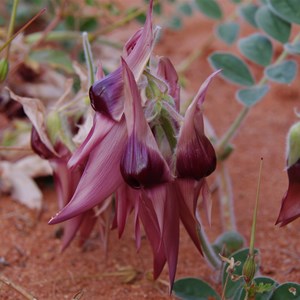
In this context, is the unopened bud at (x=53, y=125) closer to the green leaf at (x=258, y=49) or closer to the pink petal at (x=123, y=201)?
the pink petal at (x=123, y=201)

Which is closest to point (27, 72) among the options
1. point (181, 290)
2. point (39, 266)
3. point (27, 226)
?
point (27, 226)

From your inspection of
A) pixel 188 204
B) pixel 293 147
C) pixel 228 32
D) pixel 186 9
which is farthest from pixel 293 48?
pixel 186 9

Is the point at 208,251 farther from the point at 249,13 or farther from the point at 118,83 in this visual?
the point at 249,13

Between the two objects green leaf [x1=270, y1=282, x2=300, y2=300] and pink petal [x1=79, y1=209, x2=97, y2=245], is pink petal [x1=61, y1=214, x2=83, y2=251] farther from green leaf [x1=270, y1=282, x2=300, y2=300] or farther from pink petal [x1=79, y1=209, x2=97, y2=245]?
green leaf [x1=270, y1=282, x2=300, y2=300]

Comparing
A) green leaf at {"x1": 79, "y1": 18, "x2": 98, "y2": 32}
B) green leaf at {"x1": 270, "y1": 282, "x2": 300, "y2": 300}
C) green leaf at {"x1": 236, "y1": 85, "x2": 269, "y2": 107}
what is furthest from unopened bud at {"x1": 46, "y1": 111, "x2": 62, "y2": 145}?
green leaf at {"x1": 79, "y1": 18, "x2": 98, "y2": 32}

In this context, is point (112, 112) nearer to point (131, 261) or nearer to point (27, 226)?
point (131, 261)

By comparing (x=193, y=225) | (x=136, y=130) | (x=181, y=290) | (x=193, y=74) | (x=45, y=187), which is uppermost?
(x=136, y=130)
